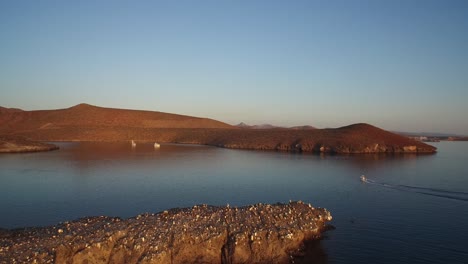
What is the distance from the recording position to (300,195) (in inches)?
1045

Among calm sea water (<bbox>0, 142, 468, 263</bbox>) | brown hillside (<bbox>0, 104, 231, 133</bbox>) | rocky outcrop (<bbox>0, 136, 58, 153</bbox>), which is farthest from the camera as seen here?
brown hillside (<bbox>0, 104, 231, 133</bbox>)

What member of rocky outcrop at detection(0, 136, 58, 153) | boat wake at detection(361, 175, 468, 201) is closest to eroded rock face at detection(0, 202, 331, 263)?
boat wake at detection(361, 175, 468, 201)

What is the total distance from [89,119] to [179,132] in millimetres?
32935

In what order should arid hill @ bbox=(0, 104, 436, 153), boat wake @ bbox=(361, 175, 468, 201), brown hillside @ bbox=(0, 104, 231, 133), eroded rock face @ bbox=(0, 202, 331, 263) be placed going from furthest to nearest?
brown hillside @ bbox=(0, 104, 231, 133)
arid hill @ bbox=(0, 104, 436, 153)
boat wake @ bbox=(361, 175, 468, 201)
eroded rock face @ bbox=(0, 202, 331, 263)

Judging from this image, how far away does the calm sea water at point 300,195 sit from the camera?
54.6 ft

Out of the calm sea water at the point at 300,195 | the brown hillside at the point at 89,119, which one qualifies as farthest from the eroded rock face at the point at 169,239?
the brown hillside at the point at 89,119

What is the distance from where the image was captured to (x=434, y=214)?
71.0 ft

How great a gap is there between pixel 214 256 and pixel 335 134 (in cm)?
6669

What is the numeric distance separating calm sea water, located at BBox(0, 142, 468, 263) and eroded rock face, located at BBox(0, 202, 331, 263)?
2.26m

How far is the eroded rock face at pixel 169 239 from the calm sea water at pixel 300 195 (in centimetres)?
226

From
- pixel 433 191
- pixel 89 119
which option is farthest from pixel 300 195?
pixel 89 119

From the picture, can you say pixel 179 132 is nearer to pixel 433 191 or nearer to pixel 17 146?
pixel 17 146

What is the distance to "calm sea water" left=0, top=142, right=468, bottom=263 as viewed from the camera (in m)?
16.6

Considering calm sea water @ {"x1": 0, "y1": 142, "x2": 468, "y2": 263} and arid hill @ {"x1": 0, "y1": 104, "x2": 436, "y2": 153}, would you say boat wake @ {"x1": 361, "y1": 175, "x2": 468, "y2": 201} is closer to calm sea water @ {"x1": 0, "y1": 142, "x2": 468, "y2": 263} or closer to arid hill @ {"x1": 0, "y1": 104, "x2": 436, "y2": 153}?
calm sea water @ {"x1": 0, "y1": 142, "x2": 468, "y2": 263}
